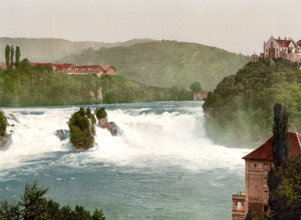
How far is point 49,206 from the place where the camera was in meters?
11.5

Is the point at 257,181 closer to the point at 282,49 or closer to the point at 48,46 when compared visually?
the point at 282,49

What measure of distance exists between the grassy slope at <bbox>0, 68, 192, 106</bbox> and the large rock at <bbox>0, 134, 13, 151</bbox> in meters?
6.78

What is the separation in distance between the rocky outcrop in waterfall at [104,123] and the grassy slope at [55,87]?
4440 mm

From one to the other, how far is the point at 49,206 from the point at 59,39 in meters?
15.9

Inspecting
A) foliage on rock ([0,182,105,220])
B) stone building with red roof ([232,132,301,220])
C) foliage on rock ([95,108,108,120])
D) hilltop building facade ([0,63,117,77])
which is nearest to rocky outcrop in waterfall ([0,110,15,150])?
foliage on rock ([95,108,108,120])

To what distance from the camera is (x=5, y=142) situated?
72.9 ft

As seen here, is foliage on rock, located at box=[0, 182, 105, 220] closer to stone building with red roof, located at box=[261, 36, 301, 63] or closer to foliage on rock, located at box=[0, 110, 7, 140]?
foliage on rock, located at box=[0, 110, 7, 140]

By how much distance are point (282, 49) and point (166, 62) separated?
444 inches

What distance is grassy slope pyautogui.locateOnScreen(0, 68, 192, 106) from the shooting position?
97.1ft

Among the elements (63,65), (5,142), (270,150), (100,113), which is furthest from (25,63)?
(270,150)

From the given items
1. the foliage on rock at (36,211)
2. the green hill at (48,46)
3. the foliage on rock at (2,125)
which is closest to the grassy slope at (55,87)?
the green hill at (48,46)

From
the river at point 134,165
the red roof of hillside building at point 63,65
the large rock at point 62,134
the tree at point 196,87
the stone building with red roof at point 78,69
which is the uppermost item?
the red roof of hillside building at point 63,65

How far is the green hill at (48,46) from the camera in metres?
26.5

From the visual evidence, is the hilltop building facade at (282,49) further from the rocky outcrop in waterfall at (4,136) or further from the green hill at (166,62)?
the rocky outcrop in waterfall at (4,136)
